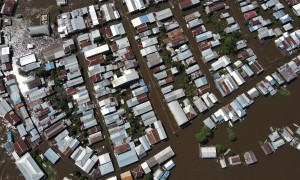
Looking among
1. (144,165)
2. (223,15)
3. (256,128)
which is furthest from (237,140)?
(223,15)

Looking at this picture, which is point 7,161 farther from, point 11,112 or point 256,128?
point 256,128

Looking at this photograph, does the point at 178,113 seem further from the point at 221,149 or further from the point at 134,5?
the point at 134,5

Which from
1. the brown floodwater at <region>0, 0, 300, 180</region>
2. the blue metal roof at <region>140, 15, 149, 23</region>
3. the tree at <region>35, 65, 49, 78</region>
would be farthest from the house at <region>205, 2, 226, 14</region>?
the tree at <region>35, 65, 49, 78</region>

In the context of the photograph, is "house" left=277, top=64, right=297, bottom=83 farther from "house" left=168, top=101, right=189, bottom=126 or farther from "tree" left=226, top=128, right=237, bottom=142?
"house" left=168, top=101, right=189, bottom=126

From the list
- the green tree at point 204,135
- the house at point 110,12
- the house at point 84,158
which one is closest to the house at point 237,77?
the green tree at point 204,135

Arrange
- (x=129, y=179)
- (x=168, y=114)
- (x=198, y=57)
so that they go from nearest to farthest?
(x=129, y=179)
(x=168, y=114)
(x=198, y=57)

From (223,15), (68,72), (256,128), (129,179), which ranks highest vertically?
(68,72)

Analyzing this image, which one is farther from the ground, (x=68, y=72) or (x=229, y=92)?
(x=68, y=72)
